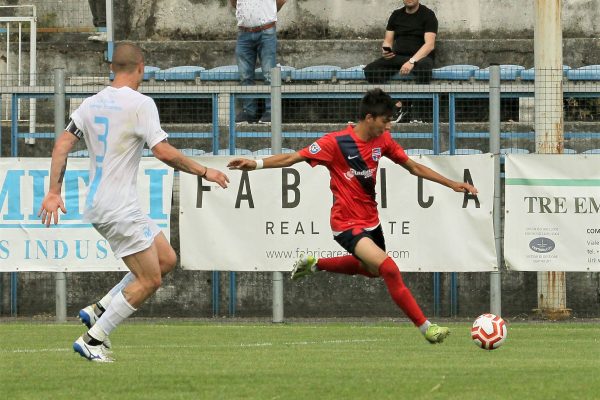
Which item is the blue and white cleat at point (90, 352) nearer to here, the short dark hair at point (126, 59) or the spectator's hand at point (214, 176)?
the spectator's hand at point (214, 176)

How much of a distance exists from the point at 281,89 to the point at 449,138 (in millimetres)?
2276

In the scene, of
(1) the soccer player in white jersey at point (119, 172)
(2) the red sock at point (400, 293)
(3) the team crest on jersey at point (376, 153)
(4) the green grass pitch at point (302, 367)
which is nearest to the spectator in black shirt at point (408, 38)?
(4) the green grass pitch at point (302, 367)

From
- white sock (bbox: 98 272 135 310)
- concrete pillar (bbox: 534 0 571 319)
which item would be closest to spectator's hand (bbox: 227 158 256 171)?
white sock (bbox: 98 272 135 310)

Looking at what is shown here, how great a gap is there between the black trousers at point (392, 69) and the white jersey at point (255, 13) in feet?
5.41

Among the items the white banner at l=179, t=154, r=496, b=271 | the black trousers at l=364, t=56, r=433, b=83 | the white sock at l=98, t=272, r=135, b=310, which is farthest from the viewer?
the black trousers at l=364, t=56, r=433, b=83

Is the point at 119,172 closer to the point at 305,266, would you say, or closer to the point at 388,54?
the point at 305,266

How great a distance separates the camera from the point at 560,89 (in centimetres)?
1623

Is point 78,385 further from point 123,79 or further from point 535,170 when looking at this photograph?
point 535,170

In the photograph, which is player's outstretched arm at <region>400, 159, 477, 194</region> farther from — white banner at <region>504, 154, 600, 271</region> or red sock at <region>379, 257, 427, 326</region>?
white banner at <region>504, 154, 600, 271</region>

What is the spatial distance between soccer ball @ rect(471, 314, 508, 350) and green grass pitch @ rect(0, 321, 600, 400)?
0.10m

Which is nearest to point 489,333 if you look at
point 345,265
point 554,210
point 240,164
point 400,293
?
point 400,293

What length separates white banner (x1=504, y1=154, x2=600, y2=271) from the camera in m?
15.1

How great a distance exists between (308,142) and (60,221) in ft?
11.7

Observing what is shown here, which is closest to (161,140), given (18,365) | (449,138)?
(18,365)
